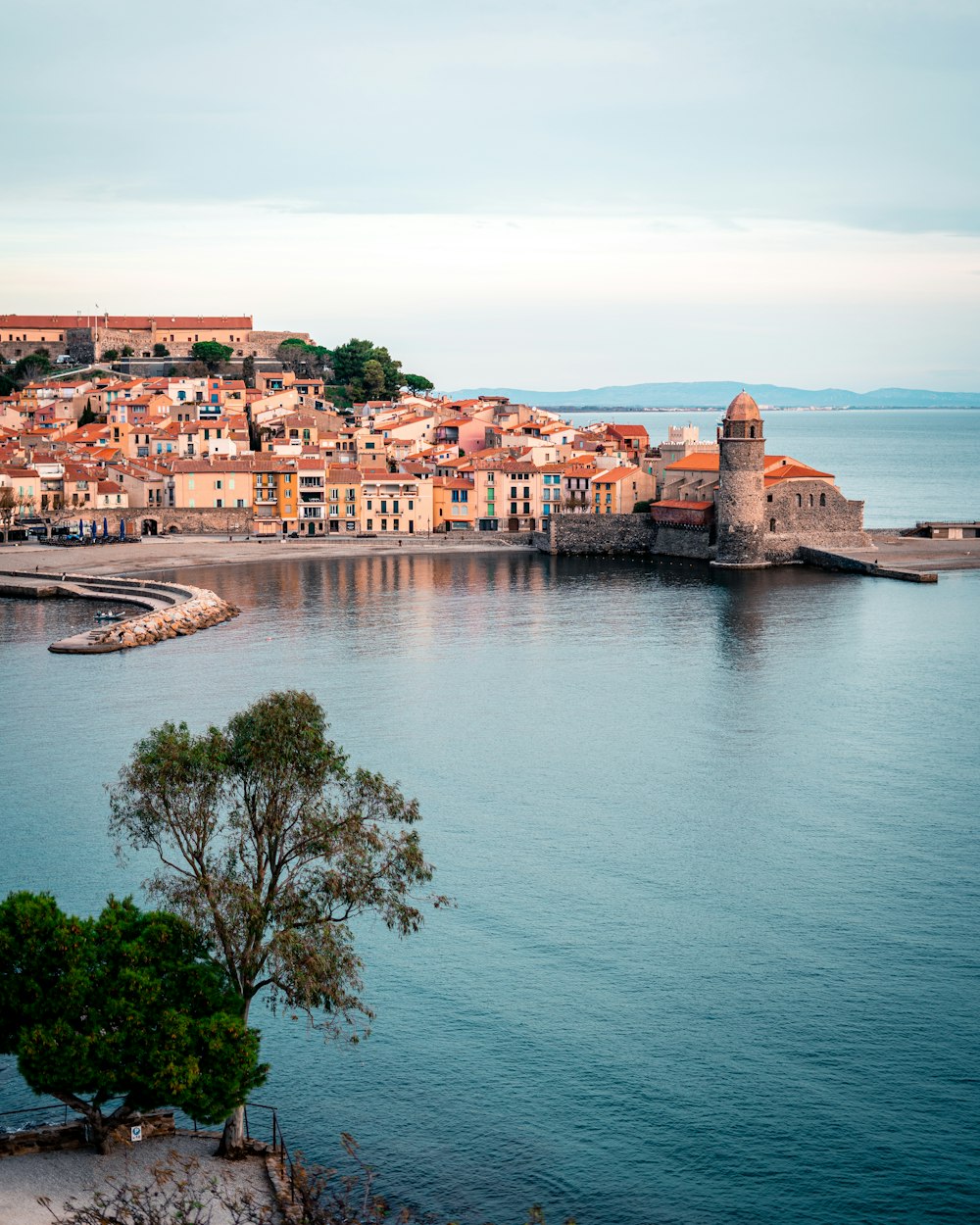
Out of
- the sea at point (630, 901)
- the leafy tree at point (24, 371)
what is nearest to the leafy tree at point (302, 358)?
the leafy tree at point (24, 371)

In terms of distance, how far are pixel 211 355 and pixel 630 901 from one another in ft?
288

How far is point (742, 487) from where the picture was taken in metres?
59.5

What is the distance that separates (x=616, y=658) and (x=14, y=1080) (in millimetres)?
24541

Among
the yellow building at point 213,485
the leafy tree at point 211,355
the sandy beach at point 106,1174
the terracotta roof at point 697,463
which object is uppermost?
the leafy tree at point 211,355

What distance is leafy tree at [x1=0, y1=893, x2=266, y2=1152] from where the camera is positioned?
1198 cm

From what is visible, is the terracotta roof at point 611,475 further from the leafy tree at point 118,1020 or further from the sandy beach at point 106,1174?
the sandy beach at point 106,1174

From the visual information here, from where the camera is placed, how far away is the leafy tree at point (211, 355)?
10138cm

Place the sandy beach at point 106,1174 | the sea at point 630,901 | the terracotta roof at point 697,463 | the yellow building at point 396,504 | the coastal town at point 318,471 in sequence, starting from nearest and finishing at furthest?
the sandy beach at point 106,1174, the sea at point 630,901, the terracotta roof at point 697,463, the coastal town at point 318,471, the yellow building at point 396,504

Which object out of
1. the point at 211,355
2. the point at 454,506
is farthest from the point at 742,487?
the point at 211,355

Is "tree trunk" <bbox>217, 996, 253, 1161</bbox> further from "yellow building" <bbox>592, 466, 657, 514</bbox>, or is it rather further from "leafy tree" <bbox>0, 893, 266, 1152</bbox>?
"yellow building" <bbox>592, 466, 657, 514</bbox>

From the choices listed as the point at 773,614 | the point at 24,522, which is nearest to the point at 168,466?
the point at 24,522

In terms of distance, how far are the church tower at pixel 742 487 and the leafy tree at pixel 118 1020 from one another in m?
49.0

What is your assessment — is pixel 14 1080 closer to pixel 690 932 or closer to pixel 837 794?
pixel 690 932

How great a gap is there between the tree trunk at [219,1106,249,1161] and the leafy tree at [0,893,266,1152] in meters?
0.46
